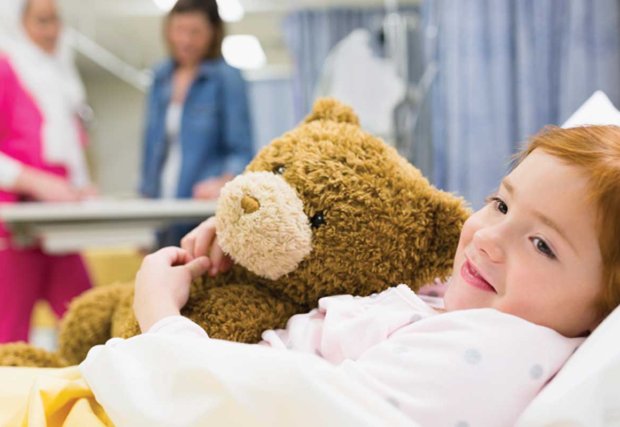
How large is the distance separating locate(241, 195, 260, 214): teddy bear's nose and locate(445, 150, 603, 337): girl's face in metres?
0.21

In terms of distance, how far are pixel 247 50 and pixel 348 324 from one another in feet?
13.5

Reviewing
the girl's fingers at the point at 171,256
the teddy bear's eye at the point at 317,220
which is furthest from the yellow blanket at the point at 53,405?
the teddy bear's eye at the point at 317,220

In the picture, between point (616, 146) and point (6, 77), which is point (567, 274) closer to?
point (616, 146)

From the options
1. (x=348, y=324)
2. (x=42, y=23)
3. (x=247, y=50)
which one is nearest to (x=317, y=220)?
(x=348, y=324)

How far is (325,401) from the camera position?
42 centimetres

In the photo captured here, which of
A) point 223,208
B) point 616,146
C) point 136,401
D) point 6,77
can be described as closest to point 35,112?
point 6,77

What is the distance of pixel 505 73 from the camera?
86.4 inches

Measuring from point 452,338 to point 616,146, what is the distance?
0.23 meters

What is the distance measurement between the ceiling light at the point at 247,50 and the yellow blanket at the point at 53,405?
3.85 metres

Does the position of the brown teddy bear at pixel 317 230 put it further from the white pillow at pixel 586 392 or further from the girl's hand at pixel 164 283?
the white pillow at pixel 586 392

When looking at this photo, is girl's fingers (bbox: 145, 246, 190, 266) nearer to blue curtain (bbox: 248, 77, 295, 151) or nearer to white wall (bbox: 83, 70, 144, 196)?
blue curtain (bbox: 248, 77, 295, 151)

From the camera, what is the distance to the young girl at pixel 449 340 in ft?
1.44

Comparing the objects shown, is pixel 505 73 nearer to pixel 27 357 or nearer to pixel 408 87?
pixel 408 87

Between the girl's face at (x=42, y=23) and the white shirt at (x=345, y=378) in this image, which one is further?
the girl's face at (x=42, y=23)
